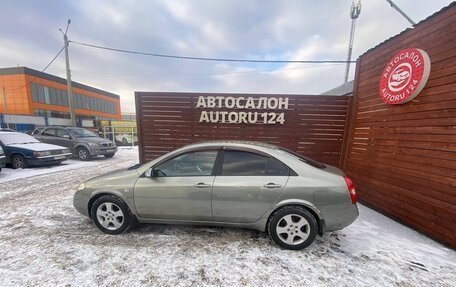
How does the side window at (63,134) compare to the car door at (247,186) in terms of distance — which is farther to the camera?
the side window at (63,134)

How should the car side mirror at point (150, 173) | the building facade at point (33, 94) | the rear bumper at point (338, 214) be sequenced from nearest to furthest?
the rear bumper at point (338, 214)
the car side mirror at point (150, 173)
the building facade at point (33, 94)

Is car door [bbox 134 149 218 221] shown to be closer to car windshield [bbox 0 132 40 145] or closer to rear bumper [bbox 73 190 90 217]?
rear bumper [bbox 73 190 90 217]

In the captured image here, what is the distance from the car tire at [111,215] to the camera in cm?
291

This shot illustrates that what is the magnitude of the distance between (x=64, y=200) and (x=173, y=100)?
11.2 feet

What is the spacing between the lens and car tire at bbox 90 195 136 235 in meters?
2.91

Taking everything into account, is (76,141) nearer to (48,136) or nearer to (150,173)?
(48,136)

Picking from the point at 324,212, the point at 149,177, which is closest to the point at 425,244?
the point at 324,212

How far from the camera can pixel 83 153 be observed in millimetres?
9422

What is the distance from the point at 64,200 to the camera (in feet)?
14.1

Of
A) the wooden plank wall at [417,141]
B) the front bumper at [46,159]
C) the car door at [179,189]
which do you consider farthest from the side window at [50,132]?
the wooden plank wall at [417,141]

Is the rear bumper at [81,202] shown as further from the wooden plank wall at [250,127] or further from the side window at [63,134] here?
the side window at [63,134]

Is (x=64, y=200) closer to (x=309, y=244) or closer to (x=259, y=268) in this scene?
(x=259, y=268)

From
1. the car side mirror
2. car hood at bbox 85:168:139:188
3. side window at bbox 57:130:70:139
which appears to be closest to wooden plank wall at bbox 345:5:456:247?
the car side mirror

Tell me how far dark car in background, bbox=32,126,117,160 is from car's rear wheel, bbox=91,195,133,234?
25.6 feet
